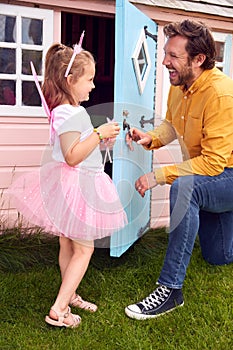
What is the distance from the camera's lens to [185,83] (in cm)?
318

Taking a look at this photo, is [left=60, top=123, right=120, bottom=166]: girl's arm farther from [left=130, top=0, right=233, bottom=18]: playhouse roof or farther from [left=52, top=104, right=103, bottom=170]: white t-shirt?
[left=130, top=0, right=233, bottom=18]: playhouse roof

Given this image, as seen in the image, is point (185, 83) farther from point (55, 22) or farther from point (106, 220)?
point (55, 22)

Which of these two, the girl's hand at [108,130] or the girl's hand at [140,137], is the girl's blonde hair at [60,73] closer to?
the girl's hand at [108,130]

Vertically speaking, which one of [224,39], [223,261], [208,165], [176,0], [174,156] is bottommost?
[223,261]

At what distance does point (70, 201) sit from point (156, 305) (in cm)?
85

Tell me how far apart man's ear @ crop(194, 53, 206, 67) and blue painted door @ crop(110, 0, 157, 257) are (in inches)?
18.4

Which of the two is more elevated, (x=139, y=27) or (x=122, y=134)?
(x=139, y=27)

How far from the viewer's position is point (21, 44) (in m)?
4.08

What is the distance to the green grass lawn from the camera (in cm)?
262

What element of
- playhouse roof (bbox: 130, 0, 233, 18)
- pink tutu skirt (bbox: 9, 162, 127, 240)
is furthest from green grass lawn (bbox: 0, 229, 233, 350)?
playhouse roof (bbox: 130, 0, 233, 18)

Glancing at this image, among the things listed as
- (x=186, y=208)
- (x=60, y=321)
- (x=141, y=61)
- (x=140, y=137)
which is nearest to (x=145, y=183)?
(x=186, y=208)

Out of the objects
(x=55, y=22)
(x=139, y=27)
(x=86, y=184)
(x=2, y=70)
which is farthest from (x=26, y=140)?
(x=86, y=184)

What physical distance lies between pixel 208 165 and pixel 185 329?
957mm

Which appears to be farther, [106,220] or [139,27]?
[139,27]
